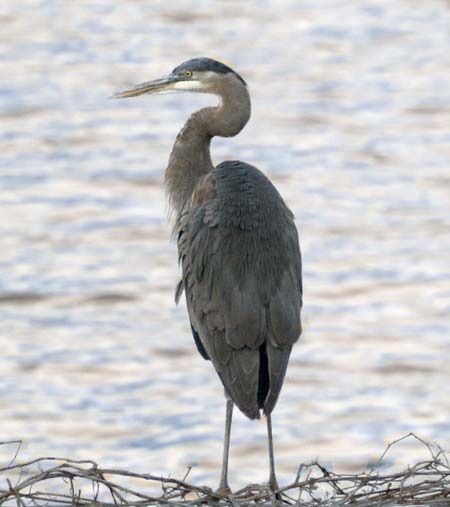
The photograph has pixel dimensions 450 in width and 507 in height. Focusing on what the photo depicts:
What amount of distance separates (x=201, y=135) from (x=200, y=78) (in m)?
0.30

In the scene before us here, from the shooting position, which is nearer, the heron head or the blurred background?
the heron head

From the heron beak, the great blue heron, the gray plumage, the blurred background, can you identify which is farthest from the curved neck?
the blurred background

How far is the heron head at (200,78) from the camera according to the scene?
10.3m

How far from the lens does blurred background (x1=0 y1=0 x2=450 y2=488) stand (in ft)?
58.1

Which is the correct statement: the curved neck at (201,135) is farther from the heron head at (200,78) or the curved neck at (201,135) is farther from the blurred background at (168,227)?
the blurred background at (168,227)

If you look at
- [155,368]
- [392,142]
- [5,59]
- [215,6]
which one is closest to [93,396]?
[155,368]

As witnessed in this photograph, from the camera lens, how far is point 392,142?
2444cm

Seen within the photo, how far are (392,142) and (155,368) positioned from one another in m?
6.50

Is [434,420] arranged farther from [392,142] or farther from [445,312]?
[392,142]

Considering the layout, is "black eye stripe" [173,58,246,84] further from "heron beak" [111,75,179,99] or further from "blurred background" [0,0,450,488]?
"blurred background" [0,0,450,488]

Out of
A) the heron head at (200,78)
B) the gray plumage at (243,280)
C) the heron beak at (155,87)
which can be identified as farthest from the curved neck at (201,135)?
the gray plumage at (243,280)

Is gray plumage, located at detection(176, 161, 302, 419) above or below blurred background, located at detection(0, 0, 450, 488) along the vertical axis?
above

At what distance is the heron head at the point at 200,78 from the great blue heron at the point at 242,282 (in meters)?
0.48

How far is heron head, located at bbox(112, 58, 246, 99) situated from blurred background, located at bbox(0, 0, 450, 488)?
19.5ft
